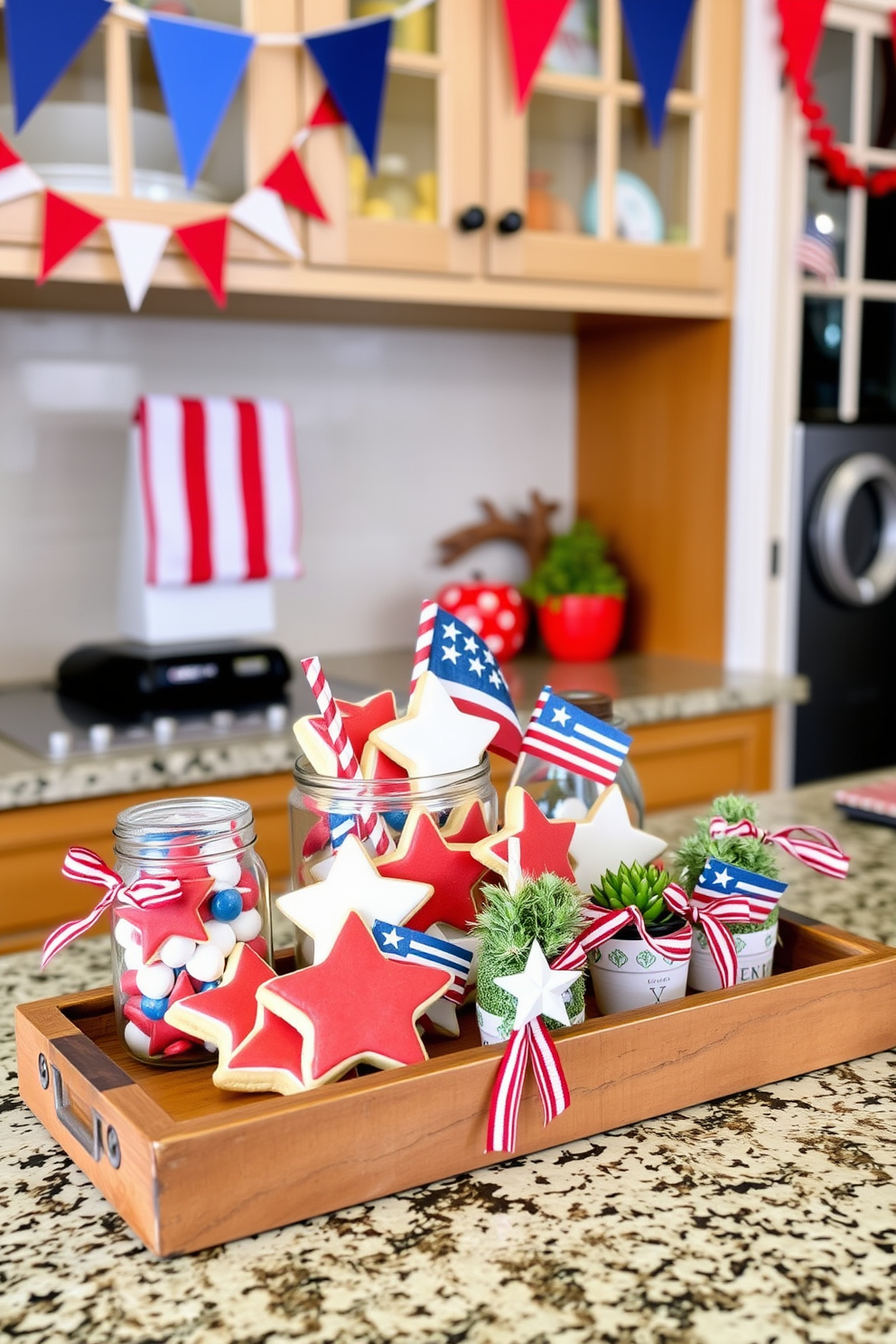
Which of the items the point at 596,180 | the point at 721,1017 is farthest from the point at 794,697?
the point at 721,1017

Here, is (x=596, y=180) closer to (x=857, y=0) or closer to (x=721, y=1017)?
(x=857, y=0)

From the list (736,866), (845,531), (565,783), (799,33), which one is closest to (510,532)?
(845,531)

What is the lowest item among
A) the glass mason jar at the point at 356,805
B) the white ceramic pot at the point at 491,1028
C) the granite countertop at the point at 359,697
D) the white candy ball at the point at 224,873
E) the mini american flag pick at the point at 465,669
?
the granite countertop at the point at 359,697

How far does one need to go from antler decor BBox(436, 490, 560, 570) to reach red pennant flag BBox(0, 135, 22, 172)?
3.61 feet

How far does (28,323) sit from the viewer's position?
6.70 feet

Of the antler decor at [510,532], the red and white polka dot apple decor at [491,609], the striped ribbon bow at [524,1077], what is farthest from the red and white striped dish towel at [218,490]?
the striped ribbon bow at [524,1077]

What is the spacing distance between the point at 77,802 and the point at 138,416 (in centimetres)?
61

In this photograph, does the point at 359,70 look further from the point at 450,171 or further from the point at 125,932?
the point at 125,932

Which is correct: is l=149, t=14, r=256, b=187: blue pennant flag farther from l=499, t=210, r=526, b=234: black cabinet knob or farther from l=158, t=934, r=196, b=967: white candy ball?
l=158, t=934, r=196, b=967: white candy ball

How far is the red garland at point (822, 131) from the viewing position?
213cm

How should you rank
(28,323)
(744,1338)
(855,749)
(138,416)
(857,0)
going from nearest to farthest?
(744,1338), (138,416), (28,323), (857,0), (855,749)

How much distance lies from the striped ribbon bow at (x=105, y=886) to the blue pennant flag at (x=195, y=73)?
4.19ft

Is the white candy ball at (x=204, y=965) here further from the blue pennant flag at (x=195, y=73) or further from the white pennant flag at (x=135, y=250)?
the blue pennant flag at (x=195, y=73)

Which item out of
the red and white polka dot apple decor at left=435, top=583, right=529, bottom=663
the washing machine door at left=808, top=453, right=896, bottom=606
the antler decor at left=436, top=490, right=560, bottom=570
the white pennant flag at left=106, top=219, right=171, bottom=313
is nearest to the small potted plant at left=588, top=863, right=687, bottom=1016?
the white pennant flag at left=106, top=219, right=171, bottom=313
